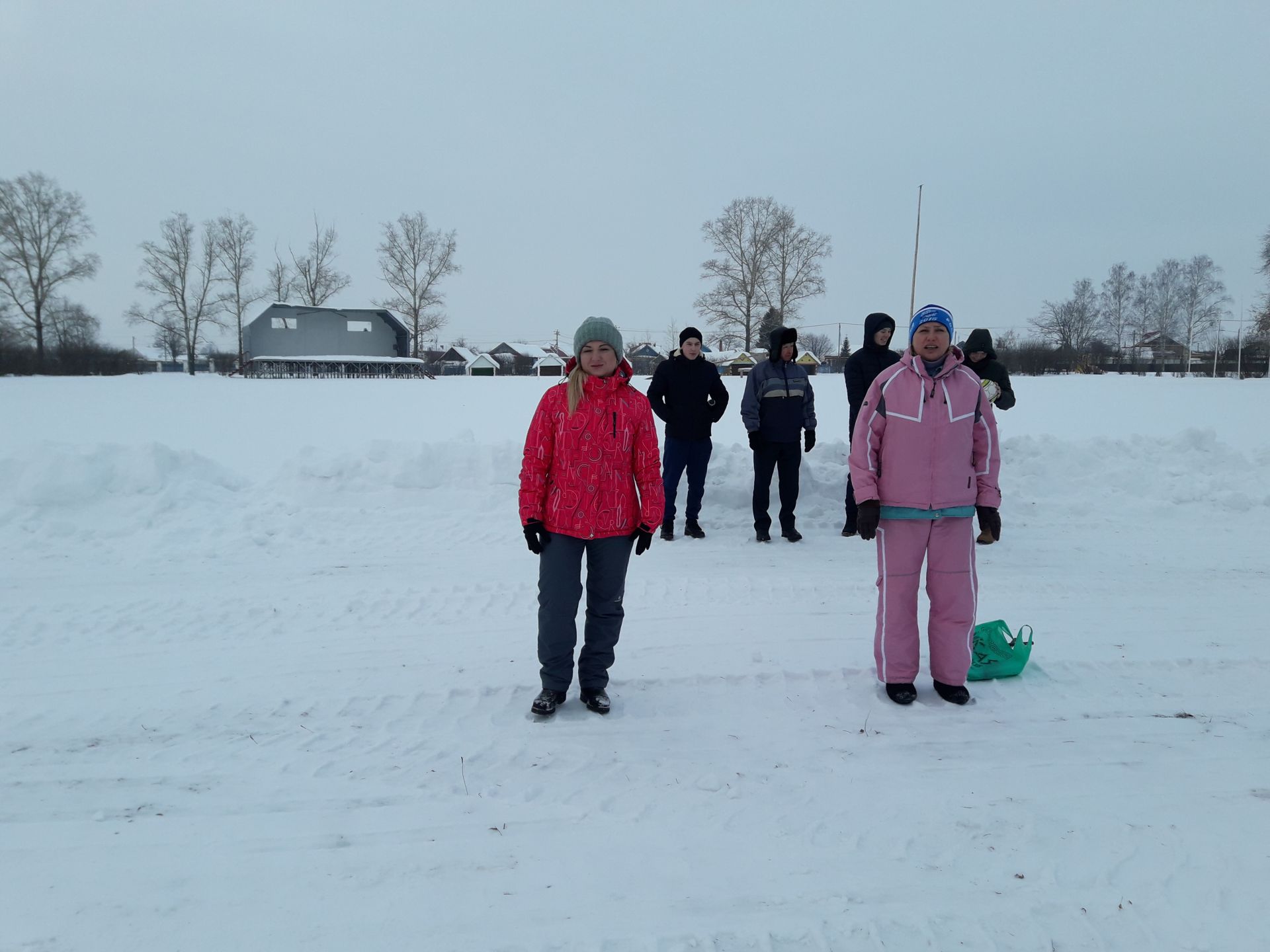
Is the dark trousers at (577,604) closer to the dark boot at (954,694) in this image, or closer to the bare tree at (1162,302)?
the dark boot at (954,694)

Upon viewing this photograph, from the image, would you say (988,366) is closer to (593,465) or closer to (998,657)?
(998,657)

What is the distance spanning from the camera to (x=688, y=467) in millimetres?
6602

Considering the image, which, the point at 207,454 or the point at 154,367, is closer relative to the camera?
the point at 207,454

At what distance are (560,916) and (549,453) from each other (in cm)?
182

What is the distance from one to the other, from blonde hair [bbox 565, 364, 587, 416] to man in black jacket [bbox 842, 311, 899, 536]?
3470 millimetres

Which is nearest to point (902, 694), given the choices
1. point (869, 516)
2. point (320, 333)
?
point (869, 516)

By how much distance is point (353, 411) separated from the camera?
15375 mm

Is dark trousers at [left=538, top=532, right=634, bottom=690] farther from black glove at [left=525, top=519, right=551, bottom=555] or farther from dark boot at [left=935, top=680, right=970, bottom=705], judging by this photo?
dark boot at [left=935, top=680, right=970, bottom=705]

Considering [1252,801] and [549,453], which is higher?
[549,453]

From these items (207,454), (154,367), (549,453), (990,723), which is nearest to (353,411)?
(207,454)

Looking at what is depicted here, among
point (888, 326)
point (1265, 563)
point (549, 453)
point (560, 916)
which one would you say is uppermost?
point (888, 326)

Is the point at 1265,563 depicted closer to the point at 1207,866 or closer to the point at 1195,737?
the point at 1195,737

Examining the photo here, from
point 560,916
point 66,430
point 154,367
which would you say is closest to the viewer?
point 560,916

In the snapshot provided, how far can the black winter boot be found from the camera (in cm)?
344
